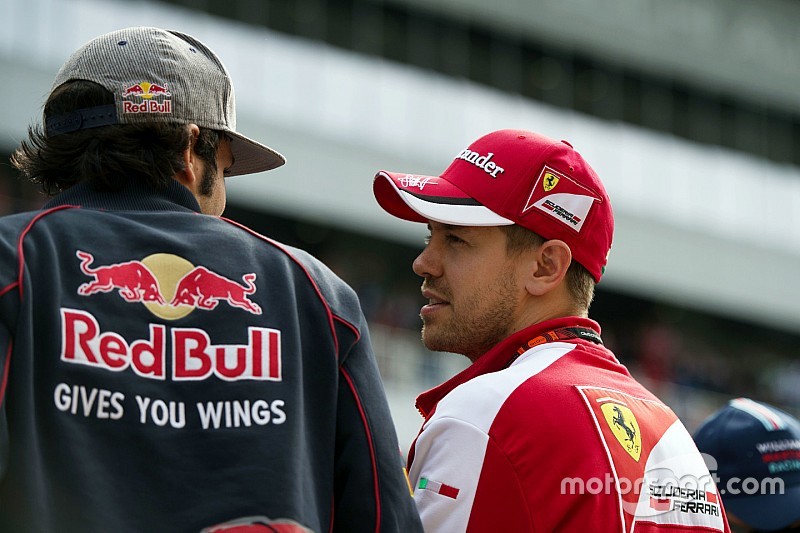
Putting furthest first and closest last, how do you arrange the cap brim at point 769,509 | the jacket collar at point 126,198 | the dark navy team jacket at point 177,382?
the cap brim at point 769,509 < the jacket collar at point 126,198 < the dark navy team jacket at point 177,382

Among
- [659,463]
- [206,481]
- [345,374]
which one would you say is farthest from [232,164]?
[659,463]

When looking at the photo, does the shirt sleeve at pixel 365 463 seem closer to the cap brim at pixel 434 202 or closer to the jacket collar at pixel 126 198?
the jacket collar at pixel 126 198

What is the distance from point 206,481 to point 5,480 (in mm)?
295

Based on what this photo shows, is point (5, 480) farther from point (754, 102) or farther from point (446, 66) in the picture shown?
point (754, 102)

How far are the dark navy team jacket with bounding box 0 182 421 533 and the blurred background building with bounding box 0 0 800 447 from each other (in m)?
15.4

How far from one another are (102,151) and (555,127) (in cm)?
2191

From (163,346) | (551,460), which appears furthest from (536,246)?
(163,346)

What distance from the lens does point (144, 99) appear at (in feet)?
7.29

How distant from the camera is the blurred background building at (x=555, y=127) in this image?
1986cm

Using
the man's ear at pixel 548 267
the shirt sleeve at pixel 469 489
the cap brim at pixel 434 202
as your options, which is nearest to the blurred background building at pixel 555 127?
the cap brim at pixel 434 202

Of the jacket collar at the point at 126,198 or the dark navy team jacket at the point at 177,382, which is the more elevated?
the jacket collar at the point at 126,198

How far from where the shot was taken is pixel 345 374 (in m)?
2.17

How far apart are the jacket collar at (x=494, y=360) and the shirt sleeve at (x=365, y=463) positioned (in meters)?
0.70

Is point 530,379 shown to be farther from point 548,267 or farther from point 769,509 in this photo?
point 769,509
